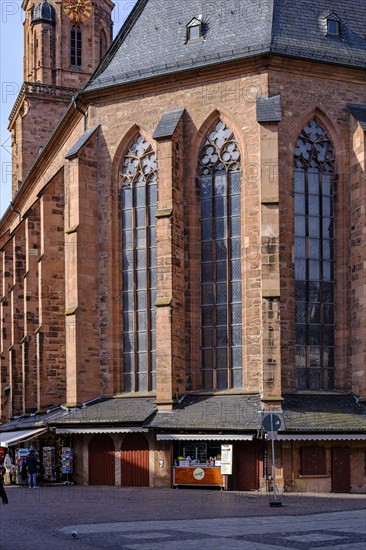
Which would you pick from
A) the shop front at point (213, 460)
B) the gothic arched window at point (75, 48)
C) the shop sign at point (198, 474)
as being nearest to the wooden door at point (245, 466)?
the shop front at point (213, 460)

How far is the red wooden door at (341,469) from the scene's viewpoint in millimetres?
34875

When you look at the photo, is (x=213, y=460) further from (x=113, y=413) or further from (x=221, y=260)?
(x=221, y=260)

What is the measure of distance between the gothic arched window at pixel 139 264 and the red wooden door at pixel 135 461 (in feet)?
8.27

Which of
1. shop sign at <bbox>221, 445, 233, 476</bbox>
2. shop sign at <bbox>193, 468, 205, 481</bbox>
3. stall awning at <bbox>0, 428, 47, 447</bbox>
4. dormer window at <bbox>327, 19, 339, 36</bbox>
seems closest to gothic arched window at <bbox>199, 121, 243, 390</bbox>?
shop sign at <bbox>221, 445, 233, 476</bbox>

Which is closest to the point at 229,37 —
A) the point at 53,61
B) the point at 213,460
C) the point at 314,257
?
the point at 314,257

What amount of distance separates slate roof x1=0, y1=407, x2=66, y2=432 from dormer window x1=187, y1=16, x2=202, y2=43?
48.6ft

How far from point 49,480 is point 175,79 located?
15.4 m

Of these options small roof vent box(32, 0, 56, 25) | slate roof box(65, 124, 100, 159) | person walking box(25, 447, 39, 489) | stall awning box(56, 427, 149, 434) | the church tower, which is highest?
small roof vent box(32, 0, 56, 25)

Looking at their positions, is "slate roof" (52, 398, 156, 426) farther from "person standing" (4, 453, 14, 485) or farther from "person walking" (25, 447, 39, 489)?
"person standing" (4, 453, 14, 485)

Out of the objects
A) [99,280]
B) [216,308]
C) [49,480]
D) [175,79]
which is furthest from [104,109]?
[49,480]

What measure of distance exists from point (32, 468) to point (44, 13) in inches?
1399

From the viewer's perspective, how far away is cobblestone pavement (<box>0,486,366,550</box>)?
18156 millimetres

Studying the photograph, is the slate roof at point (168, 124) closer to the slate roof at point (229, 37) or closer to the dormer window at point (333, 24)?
the slate roof at point (229, 37)

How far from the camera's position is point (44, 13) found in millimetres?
64375
